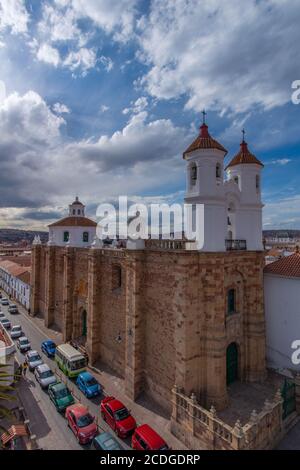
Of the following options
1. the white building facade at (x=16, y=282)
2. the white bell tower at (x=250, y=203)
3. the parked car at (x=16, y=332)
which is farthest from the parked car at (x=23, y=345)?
the white bell tower at (x=250, y=203)

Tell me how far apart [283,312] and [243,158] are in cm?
1219

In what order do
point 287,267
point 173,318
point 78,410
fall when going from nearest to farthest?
1. point 78,410
2. point 173,318
3. point 287,267

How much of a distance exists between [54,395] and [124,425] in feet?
19.4

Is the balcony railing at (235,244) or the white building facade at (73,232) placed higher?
the white building facade at (73,232)

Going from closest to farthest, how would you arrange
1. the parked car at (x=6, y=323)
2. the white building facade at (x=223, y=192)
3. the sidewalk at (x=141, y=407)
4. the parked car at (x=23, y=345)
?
the sidewalk at (x=141, y=407) < the white building facade at (x=223, y=192) < the parked car at (x=23, y=345) < the parked car at (x=6, y=323)

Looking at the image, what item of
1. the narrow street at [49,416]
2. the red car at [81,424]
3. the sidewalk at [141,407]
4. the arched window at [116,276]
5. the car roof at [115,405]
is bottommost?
the narrow street at [49,416]

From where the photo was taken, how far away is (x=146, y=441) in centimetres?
1342

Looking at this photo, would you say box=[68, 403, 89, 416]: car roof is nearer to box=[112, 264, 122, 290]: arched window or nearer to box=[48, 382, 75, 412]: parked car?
box=[48, 382, 75, 412]: parked car

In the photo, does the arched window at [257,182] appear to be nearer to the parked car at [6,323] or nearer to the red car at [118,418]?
the red car at [118,418]

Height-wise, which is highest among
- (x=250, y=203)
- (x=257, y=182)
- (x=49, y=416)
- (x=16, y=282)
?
(x=257, y=182)

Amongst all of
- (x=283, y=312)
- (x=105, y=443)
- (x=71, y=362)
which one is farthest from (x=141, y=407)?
(x=283, y=312)

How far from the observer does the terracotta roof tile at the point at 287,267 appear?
19698 mm

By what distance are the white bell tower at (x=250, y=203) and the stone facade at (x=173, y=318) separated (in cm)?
145

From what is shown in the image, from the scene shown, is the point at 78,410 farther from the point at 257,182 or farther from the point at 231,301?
the point at 257,182
